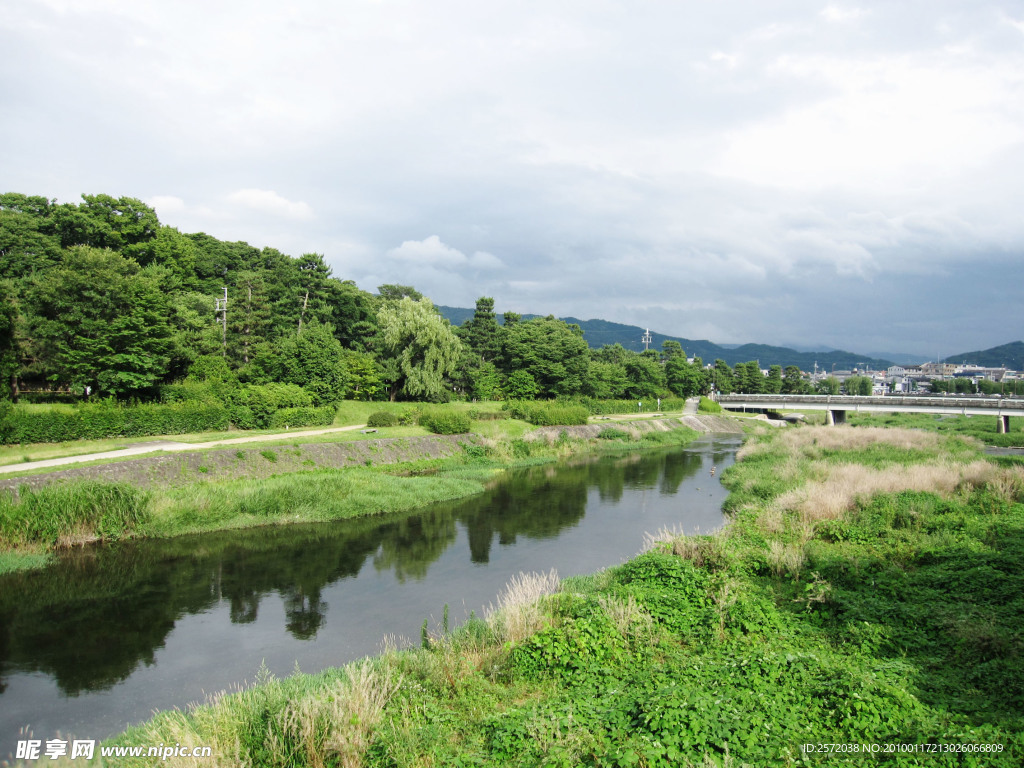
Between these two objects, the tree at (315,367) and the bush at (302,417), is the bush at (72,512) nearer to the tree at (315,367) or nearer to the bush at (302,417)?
the bush at (302,417)

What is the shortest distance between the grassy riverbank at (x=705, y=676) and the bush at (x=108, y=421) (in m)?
21.0

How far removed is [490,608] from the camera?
14.0 metres

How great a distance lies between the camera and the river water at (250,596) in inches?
422

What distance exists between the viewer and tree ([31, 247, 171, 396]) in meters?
29.5

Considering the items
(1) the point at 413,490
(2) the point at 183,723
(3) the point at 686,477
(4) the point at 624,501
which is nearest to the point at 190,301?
(1) the point at 413,490

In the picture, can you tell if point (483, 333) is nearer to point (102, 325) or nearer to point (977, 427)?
point (102, 325)

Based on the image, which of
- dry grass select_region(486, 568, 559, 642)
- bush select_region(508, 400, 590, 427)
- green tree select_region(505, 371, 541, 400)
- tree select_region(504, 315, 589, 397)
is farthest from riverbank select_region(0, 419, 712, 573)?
tree select_region(504, 315, 589, 397)

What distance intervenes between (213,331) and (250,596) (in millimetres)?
29259

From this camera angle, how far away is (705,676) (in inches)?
331

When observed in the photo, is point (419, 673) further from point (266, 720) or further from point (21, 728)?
point (21, 728)

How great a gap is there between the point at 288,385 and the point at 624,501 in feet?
74.5

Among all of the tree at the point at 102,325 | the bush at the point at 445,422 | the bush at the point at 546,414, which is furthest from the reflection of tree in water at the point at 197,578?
the bush at the point at 546,414

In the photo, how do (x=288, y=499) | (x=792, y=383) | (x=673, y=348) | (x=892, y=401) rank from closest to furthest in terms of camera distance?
(x=288, y=499)
(x=892, y=401)
(x=673, y=348)
(x=792, y=383)

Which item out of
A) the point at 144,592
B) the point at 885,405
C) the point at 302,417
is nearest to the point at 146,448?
the point at 302,417
